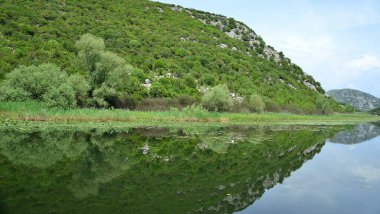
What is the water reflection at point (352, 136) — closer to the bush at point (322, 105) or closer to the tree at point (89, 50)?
the tree at point (89, 50)

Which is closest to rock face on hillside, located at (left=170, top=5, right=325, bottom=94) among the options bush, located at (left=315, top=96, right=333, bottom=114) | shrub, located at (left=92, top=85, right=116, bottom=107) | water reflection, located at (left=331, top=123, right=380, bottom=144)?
bush, located at (left=315, top=96, right=333, bottom=114)

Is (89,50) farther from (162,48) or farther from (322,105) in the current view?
(322,105)

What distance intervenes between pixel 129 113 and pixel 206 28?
5956cm

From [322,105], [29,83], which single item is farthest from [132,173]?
[322,105]

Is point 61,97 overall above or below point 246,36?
below

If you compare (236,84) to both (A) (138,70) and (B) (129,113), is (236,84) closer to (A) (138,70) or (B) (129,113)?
(A) (138,70)

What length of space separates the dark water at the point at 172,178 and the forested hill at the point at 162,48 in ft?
95.4

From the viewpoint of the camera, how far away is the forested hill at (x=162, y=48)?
52775 millimetres

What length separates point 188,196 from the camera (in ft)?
34.4

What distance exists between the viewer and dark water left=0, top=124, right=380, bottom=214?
9.49 meters

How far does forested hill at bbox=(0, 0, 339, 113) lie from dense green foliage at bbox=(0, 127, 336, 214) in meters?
27.4

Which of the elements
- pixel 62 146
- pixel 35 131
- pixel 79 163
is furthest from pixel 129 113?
pixel 79 163

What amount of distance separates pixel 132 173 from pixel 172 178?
59.7 inches

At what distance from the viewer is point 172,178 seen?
12734mm
